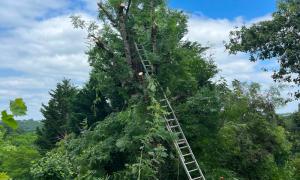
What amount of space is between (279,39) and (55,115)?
857 inches

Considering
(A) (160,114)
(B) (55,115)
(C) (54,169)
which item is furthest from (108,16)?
(B) (55,115)

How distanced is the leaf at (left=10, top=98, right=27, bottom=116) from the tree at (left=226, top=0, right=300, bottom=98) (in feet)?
42.6

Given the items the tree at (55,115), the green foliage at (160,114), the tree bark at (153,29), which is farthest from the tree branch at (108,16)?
the tree at (55,115)

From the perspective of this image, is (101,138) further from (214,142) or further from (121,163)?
(214,142)

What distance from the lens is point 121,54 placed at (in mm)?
11258

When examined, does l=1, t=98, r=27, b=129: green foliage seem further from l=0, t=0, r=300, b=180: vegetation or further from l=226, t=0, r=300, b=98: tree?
→ l=226, t=0, r=300, b=98: tree

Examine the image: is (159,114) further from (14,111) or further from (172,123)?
(14,111)

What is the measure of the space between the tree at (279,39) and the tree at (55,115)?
18799mm

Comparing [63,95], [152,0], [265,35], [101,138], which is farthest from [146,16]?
[63,95]

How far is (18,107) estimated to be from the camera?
92cm

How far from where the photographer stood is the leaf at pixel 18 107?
91cm

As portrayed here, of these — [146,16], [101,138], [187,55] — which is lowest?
[101,138]

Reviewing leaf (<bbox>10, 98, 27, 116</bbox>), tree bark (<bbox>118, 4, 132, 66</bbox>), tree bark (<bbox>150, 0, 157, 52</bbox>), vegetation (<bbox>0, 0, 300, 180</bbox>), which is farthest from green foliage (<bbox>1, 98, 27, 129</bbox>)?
tree bark (<bbox>118, 4, 132, 66</bbox>)

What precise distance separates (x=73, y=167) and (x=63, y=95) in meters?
20.7
